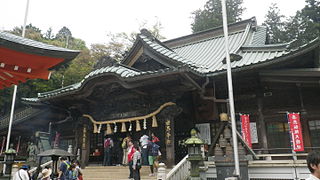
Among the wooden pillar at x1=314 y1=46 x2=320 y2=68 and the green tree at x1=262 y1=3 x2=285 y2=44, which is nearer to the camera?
the wooden pillar at x1=314 y1=46 x2=320 y2=68

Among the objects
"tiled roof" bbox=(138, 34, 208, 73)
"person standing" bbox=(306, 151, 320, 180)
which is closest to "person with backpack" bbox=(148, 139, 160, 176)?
"tiled roof" bbox=(138, 34, 208, 73)

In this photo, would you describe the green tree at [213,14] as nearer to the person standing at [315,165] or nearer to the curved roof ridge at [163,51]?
the curved roof ridge at [163,51]

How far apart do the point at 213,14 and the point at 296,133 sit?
3280 centimetres

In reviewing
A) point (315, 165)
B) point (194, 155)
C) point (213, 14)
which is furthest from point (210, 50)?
point (213, 14)

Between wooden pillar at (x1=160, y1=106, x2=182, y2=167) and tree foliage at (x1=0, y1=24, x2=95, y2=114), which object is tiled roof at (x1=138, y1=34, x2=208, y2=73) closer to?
wooden pillar at (x1=160, y1=106, x2=182, y2=167)

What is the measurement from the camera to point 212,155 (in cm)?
1127

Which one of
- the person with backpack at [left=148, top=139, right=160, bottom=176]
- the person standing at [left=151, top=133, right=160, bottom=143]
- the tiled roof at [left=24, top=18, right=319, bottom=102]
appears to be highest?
the tiled roof at [left=24, top=18, right=319, bottom=102]

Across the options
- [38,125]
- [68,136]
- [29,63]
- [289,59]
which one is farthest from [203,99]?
[38,125]

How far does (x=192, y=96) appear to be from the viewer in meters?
14.4

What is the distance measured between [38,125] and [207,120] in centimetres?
1533

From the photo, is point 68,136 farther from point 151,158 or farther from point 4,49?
point 4,49

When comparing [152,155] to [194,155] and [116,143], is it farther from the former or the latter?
[116,143]

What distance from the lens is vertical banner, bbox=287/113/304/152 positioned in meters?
10.5

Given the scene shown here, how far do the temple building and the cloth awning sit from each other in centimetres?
628
